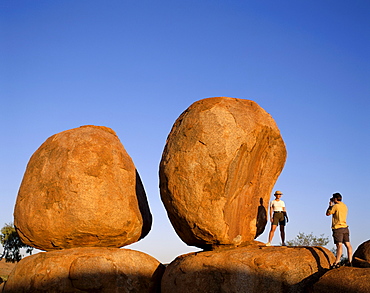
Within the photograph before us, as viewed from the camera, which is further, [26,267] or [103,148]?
[103,148]

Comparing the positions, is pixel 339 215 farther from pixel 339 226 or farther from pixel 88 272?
pixel 88 272

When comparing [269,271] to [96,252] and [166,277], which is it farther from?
[96,252]

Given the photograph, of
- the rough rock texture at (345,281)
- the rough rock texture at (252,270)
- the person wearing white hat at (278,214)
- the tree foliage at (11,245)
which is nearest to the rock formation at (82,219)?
the rough rock texture at (252,270)

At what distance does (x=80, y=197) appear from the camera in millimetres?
10852

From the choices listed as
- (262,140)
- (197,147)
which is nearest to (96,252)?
(197,147)

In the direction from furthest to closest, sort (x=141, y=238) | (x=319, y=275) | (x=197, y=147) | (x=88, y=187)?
(x=141, y=238) → (x=88, y=187) → (x=197, y=147) → (x=319, y=275)

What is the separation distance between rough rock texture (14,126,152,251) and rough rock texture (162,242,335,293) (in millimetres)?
2195

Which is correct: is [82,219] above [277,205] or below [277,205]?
below

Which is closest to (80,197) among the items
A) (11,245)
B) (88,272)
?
(88,272)

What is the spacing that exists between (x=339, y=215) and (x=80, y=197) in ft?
17.4

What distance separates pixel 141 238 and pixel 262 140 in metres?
3.91

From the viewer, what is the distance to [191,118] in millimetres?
9938

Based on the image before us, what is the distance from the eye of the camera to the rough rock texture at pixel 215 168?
9422 millimetres

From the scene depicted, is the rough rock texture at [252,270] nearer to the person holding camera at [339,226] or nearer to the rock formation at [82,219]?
the person holding camera at [339,226]
